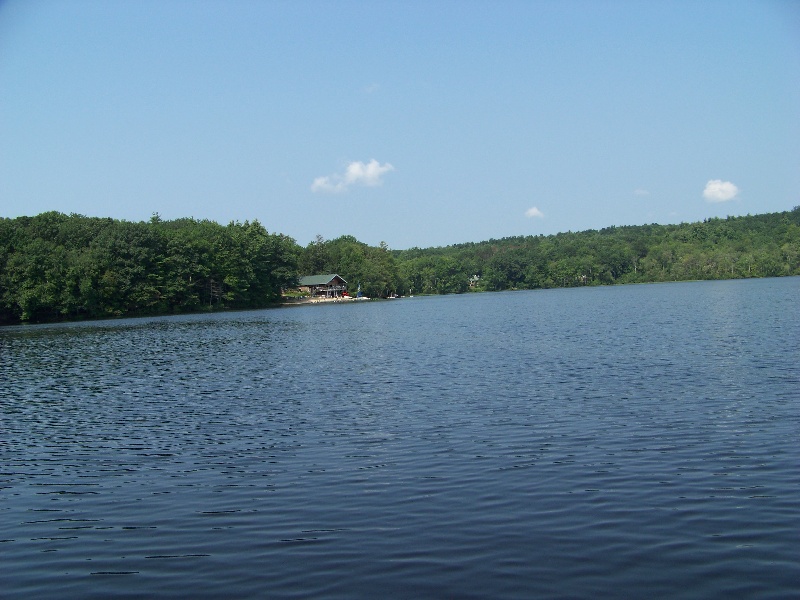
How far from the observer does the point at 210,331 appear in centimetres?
5853

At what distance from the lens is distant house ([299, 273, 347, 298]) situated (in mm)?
152375

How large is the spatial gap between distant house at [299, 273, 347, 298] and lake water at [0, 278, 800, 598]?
413 ft

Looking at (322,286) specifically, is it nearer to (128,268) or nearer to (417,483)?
(128,268)

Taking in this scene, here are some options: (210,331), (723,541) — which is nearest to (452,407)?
(723,541)

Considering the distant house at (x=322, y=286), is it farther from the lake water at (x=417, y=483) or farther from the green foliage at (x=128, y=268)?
the lake water at (x=417, y=483)

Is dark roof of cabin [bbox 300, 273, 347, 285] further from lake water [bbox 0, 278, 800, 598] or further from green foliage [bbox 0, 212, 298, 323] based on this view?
lake water [bbox 0, 278, 800, 598]

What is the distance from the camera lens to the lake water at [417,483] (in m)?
8.47

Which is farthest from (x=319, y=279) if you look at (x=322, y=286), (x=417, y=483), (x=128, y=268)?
(x=417, y=483)

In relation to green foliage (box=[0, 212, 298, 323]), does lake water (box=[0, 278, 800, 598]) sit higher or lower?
lower

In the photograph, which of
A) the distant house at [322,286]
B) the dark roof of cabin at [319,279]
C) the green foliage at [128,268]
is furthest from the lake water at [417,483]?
the distant house at [322,286]

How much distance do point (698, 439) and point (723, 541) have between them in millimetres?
5625

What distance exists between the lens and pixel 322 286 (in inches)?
6068

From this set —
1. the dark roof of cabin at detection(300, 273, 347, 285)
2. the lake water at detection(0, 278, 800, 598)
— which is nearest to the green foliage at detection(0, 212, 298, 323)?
the dark roof of cabin at detection(300, 273, 347, 285)

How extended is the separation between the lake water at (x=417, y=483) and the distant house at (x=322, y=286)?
125751 mm
